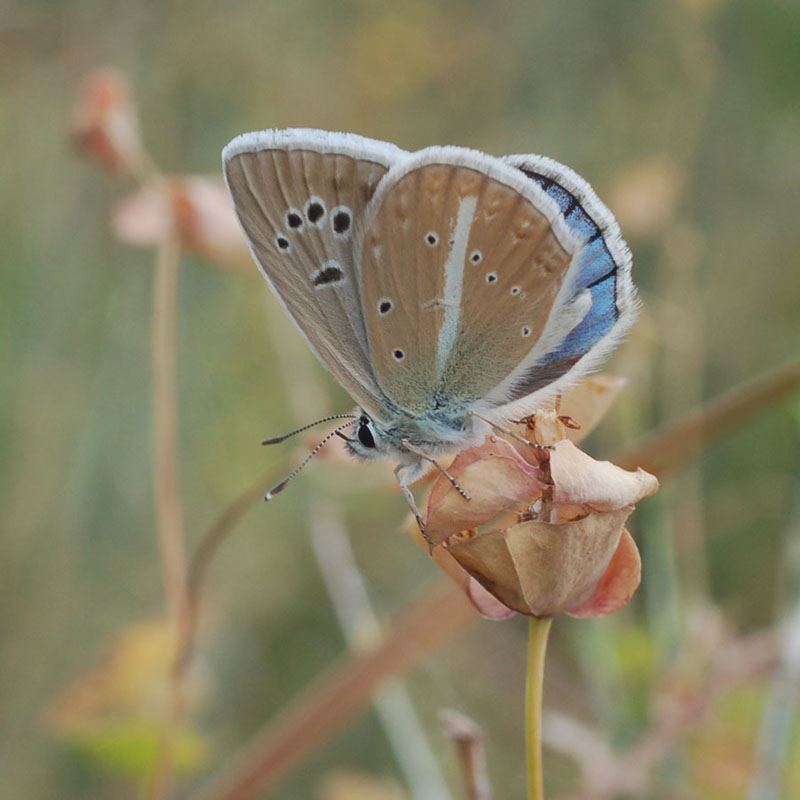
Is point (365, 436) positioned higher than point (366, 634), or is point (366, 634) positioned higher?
point (365, 436)

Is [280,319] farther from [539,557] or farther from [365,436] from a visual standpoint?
[539,557]

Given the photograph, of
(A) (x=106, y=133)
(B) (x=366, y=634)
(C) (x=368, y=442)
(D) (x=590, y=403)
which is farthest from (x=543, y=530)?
(A) (x=106, y=133)

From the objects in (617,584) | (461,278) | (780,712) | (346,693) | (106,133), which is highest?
(106,133)

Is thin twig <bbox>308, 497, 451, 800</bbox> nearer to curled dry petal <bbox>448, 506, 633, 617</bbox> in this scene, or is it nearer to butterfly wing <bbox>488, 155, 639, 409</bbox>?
butterfly wing <bbox>488, 155, 639, 409</bbox>

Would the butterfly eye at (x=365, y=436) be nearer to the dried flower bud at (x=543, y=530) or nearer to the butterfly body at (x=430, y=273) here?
the butterfly body at (x=430, y=273)

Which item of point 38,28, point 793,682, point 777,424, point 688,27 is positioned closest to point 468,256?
point 793,682

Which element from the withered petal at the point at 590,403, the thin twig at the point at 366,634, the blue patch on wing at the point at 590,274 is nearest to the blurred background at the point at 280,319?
the thin twig at the point at 366,634
